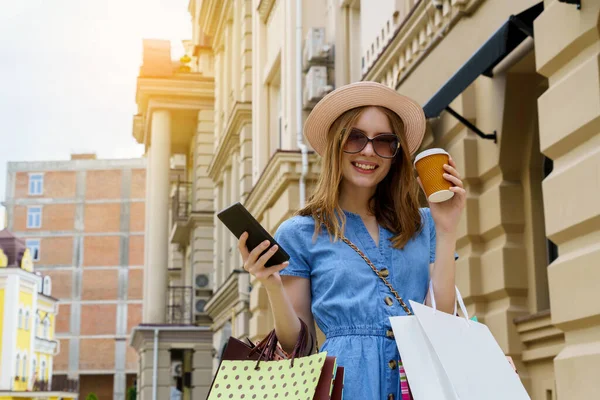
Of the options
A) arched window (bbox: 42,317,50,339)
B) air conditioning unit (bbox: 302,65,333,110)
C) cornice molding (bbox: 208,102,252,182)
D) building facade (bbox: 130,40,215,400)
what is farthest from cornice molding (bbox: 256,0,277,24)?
arched window (bbox: 42,317,50,339)

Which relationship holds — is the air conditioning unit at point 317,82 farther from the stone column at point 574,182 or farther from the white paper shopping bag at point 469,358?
the white paper shopping bag at point 469,358

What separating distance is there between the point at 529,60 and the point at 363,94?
16.2 feet

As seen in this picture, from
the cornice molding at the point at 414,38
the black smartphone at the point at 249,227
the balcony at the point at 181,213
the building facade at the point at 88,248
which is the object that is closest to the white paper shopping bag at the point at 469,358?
the black smartphone at the point at 249,227

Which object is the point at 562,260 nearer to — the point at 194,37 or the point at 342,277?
the point at 342,277

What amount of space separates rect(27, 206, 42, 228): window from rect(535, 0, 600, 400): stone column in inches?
2804

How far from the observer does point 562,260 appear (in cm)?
579

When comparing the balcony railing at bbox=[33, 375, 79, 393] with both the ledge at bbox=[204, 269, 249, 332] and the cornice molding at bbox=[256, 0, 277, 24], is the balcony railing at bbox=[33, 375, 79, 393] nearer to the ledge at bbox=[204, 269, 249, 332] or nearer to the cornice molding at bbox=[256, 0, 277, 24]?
the ledge at bbox=[204, 269, 249, 332]

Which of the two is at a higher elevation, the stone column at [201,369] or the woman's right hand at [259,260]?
the stone column at [201,369]

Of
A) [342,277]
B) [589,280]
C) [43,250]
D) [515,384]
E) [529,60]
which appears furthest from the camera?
[43,250]

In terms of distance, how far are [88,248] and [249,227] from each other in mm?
72927

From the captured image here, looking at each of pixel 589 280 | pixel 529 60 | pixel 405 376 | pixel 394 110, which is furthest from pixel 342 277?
pixel 529 60

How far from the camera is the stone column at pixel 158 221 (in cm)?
3012

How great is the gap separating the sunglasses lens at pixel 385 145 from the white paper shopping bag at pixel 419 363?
492 mm

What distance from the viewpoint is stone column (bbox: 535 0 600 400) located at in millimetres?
5418
